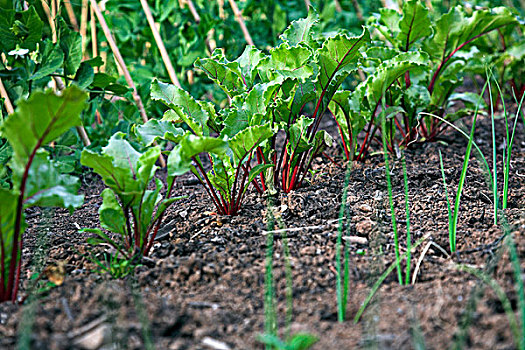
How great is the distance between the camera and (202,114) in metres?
1.90

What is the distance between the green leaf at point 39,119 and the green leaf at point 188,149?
1.07ft

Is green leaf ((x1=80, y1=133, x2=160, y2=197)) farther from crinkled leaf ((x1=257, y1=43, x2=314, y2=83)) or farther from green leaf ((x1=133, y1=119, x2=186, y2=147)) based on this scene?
crinkled leaf ((x1=257, y1=43, x2=314, y2=83))

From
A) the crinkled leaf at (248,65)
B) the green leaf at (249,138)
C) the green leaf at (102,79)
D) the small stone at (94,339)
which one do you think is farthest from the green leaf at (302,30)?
the small stone at (94,339)

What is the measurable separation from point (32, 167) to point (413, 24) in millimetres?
1848

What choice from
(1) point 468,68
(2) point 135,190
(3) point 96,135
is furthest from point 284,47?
(1) point 468,68

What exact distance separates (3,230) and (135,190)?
1.21 ft

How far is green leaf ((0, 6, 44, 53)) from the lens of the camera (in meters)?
1.96

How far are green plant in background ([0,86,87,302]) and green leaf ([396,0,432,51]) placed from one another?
1.68 metres

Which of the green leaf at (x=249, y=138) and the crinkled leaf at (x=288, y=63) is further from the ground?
the crinkled leaf at (x=288, y=63)

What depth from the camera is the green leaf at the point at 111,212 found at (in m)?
1.52

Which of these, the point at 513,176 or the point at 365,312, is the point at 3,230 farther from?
the point at 513,176

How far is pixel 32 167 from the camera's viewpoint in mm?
1315

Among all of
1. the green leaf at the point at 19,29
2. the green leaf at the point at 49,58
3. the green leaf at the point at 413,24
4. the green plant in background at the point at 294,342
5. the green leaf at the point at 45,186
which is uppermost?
the green leaf at the point at 413,24

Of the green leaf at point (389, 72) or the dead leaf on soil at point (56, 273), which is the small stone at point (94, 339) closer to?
the dead leaf on soil at point (56, 273)
